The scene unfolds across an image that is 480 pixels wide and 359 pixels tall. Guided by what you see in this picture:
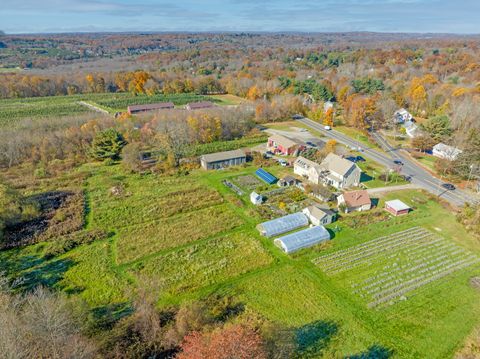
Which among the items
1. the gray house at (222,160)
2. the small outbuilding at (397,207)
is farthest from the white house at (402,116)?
the gray house at (222,160)

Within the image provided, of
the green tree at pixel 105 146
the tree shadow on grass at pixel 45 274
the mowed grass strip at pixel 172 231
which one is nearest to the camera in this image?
the tree shadow on grass at pixel 45 274

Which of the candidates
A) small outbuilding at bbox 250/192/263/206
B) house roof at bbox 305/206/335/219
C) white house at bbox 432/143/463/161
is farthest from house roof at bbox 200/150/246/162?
white house at bbox 432/143/463/161

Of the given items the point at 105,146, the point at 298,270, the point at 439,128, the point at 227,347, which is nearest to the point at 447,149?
the point at 439,128

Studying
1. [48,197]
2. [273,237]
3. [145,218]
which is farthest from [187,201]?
[48,197]

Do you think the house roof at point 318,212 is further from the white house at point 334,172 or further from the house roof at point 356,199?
the white house at point 334,172

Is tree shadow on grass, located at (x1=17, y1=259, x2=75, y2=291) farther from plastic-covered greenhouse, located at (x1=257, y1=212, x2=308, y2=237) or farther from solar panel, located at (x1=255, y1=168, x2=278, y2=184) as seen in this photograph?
solar panel, located at (x1=255, y1=168, x2=278, y2=184)

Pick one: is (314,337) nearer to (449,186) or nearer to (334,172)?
(334,172)
